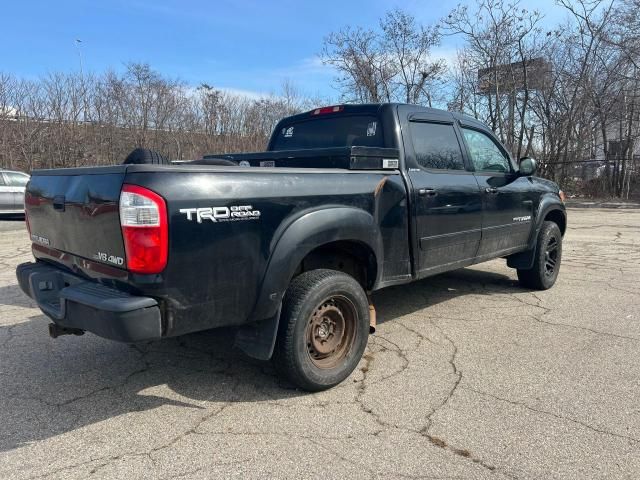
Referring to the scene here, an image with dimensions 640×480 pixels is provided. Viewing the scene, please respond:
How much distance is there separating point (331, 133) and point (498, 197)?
1878 millimetres

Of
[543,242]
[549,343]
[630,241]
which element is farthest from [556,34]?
[549,343]

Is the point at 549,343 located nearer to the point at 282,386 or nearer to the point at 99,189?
the point at 282,386

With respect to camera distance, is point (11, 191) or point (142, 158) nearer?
point (142, 158)

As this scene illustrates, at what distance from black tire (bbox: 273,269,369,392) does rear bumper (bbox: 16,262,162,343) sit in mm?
871

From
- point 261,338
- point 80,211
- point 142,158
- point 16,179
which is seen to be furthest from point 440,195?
point 16,179

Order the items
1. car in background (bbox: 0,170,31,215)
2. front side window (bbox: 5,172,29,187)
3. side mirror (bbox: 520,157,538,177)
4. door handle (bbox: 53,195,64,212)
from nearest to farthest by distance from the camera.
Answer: door handle (bbox: 53,195,64,212) → side mirror (bbox: 520,157,538,177) → car in background (bbox: 0,170,31,215) → front side window (bbox: 5,172,29,187)

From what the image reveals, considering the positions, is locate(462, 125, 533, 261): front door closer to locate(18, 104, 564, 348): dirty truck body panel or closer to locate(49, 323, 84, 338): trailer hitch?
locate(18, 104, 564, 348): dirty truck body panel

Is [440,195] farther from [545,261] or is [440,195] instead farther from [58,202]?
[58,202]

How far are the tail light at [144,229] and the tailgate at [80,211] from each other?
0.08 metres

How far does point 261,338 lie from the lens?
10.3 ft

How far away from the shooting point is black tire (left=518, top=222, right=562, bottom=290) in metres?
6.05

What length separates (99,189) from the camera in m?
2.79

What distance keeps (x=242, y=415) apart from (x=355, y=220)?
58.6 inches

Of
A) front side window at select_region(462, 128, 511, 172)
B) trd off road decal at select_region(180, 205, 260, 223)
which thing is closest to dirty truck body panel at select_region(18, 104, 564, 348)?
trd off road decal at select_region(180, 205, 260, 223)
